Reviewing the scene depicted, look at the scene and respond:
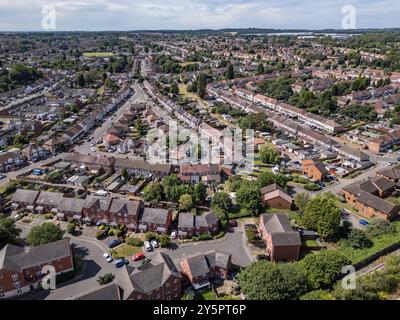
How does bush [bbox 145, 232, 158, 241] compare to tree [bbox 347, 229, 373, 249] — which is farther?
bush [bbox 145, 232, 158, 241]

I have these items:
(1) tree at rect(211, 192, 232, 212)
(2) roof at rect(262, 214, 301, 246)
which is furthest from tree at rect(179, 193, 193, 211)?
(2) roof at rect(262, 214, 301, 246)

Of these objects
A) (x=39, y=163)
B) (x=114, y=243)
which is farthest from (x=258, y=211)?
(x=39, y=163)

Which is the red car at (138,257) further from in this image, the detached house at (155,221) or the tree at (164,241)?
the detached house at (155,221)

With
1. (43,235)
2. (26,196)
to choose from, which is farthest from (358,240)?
(26,196)

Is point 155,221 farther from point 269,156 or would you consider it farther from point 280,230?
point 269,156

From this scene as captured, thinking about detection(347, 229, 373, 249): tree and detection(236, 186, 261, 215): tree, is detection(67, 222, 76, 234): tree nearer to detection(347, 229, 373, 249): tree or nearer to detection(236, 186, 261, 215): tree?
detection(236, 186, 261, 215): tree

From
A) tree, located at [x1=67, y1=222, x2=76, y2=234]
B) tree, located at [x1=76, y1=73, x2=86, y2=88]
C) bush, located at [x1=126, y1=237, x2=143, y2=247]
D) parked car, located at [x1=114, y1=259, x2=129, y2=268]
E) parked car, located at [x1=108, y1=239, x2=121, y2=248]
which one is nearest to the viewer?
parked car, located at [x1=114, y1=259, x2=129, y2=268]

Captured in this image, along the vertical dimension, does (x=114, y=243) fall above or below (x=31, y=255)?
below
